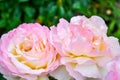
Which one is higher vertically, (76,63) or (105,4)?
(105,4)

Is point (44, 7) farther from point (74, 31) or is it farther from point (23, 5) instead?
point (74, 31)

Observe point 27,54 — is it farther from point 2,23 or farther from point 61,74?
point 2,23

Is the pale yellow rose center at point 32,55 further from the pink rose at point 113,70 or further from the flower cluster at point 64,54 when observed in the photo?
the pink rose at point 113,70

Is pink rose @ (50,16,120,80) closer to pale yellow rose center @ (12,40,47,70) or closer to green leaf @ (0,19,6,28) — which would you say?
pale yellow rose center @ (12,40,47,70)

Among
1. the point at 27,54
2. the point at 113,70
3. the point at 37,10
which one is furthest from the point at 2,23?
the point at 113,70

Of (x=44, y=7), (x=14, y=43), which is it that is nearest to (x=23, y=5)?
(x=44, y=7)

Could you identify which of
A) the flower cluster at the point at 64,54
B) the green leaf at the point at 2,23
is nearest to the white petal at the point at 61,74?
the flower cluster at the point at 64,54

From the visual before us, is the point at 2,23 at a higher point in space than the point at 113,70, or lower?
higher
